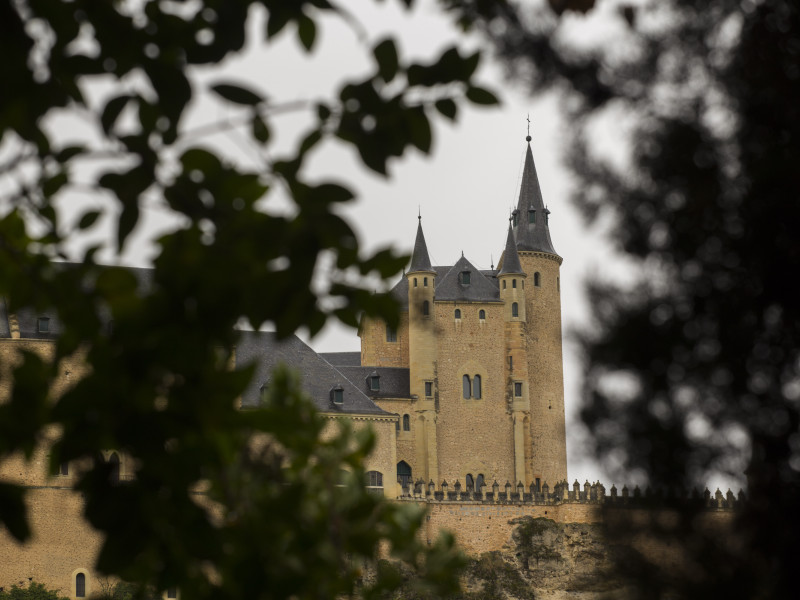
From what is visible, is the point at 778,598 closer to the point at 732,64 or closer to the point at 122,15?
the point at 732,64

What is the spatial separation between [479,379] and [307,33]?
56.8 metres

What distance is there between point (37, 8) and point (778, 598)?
3.22 metres

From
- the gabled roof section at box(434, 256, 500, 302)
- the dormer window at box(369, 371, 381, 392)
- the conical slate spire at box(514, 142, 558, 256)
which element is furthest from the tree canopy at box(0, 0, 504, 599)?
the conical slate spire at box(514, 142, 558, 256)

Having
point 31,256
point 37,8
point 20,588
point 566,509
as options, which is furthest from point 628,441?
point 566,509

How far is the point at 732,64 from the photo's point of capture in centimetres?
508

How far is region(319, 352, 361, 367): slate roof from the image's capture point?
69.3 m

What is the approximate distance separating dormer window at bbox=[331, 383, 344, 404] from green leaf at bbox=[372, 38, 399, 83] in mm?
51479

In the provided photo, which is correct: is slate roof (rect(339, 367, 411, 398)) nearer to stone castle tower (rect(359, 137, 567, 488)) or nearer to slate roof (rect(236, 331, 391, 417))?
stone castle tower (rect(359, 137, 567, 488))

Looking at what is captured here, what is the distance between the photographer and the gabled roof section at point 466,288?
61.1m

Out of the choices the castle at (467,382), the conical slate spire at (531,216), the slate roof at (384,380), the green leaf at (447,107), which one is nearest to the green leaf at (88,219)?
the green leaf at (447,107)

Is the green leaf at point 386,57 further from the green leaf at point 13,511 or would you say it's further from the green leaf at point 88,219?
the green leaf at point 13,511

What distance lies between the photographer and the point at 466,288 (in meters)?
61.6

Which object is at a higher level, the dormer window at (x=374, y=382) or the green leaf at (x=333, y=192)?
the dormer window at (x=374, y=382)

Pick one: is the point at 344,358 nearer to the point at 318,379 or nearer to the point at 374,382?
the point at 374,382
